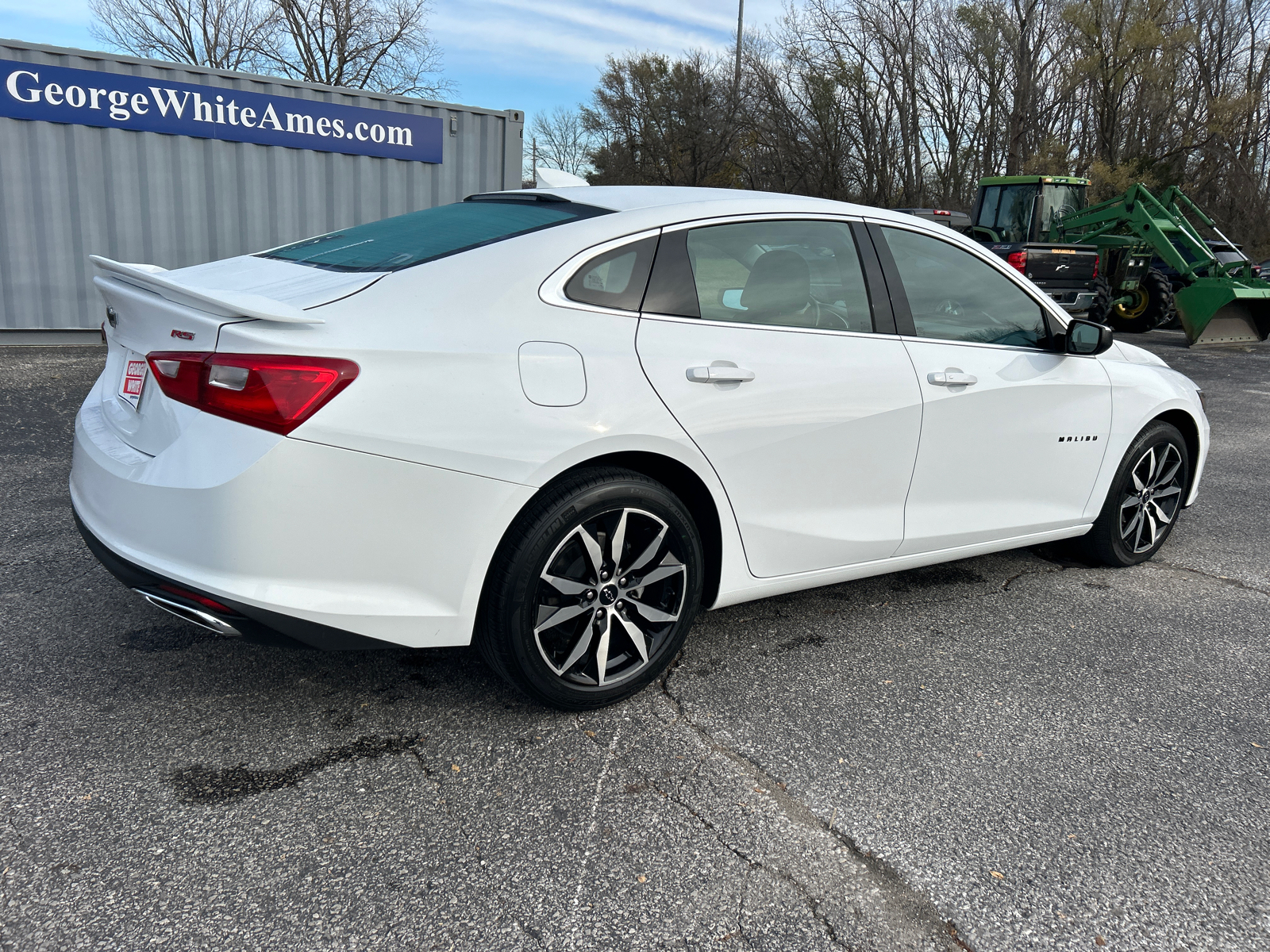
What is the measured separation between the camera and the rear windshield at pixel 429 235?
107 inches

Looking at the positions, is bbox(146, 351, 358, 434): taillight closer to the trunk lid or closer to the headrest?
the trunk lid

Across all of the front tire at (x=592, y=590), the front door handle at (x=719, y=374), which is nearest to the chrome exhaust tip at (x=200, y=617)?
the front tire at (x=592, y=590)

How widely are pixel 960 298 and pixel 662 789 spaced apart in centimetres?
218

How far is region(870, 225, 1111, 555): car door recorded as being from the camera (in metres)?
3.34

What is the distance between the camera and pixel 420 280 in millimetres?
2482

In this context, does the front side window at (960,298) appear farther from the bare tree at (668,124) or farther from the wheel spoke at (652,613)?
the bare tree at (668,124)

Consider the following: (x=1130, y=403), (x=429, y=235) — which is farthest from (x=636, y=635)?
(x=1130, y=403)

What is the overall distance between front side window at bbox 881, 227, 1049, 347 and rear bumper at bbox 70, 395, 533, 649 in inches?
69.5

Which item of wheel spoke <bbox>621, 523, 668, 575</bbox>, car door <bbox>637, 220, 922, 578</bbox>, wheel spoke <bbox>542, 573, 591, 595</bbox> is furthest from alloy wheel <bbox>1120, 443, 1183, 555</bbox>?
wheel spoke <bbox>542, 573, 591, 595</bbox>

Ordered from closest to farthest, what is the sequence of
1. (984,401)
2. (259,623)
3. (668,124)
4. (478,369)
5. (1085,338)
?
1. (259,623)
2. (478,369)
3. (984,401)
4. (1085,338)
5. (668,124)

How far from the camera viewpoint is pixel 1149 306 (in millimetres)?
17344

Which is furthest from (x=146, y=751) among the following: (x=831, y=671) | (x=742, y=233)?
(x=742, y=233)

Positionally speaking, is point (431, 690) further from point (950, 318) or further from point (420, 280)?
point (950, 318)

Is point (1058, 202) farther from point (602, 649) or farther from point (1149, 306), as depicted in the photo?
point (602, 649)
